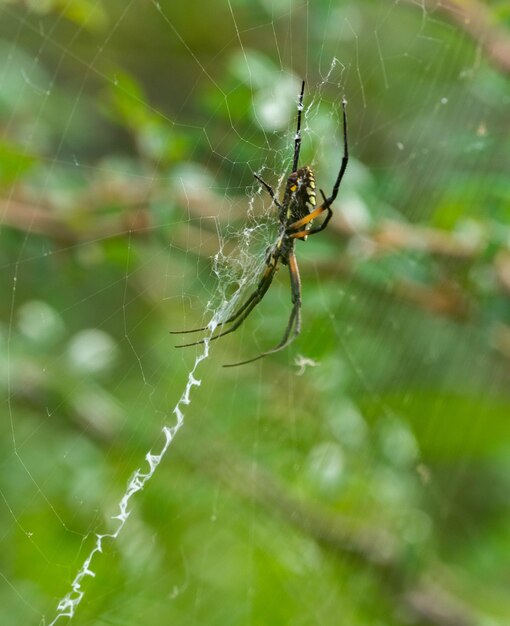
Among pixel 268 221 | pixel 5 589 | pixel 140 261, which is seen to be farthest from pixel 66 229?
pixel 5 589

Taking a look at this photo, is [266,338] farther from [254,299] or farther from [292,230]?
[292,230]

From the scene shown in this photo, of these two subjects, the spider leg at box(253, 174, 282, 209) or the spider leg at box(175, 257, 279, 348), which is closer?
the spider leg at box(253, 174, 282, 209)

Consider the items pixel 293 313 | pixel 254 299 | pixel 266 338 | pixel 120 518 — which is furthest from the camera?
pixel 266 338

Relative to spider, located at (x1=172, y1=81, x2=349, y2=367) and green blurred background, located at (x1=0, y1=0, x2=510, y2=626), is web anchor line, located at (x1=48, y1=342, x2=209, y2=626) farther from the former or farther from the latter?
spider, located at (x1=172, y1=81, x2=349, y2=367)

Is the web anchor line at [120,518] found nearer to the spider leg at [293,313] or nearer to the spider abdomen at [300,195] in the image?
the spider leg at [293,313]

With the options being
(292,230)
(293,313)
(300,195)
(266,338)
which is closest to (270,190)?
(300,195)

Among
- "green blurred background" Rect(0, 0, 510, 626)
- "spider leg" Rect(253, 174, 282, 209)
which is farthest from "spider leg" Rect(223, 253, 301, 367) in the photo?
"spider leg" Rect(253, 174, 282, 209)

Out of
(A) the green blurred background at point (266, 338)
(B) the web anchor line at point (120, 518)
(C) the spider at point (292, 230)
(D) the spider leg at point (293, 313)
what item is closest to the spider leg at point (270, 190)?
(C) the spider at point (292, 230)
